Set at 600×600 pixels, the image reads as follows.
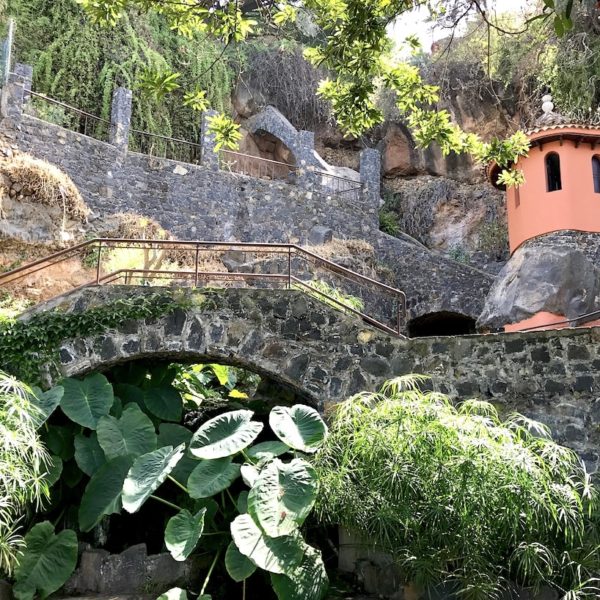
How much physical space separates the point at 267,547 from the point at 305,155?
1318 cm

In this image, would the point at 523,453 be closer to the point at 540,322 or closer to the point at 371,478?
the point at 371,478

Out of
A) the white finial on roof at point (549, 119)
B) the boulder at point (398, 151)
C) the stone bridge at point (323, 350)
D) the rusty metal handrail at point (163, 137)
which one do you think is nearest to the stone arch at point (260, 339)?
the stone bridge at point (323, 350)

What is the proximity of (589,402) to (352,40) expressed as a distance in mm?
4683

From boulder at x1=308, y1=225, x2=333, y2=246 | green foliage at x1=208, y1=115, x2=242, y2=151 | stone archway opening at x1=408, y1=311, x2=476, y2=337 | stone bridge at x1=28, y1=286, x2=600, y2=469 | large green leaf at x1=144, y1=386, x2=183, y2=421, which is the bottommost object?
large green leaf at x1=144, y1=386, x2=183, y2=421

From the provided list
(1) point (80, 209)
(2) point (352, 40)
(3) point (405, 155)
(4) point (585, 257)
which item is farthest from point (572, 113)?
(2) point (352, 40)

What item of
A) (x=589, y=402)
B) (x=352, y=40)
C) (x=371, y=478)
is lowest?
(x=371, y=478)

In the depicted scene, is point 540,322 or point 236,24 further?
point 540,322

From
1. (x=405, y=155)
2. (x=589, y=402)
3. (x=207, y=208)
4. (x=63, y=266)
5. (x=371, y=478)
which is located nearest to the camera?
(x=371, y=478)

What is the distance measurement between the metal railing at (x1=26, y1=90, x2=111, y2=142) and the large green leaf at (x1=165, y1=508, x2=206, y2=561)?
32.9 feet

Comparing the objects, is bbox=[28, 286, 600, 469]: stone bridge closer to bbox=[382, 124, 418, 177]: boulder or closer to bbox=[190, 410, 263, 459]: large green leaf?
bbox=[190, 410, 263, 459]: large green leaf

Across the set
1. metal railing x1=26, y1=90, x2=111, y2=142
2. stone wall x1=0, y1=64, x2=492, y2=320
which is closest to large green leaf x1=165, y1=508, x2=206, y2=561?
stone wall x1=0, y1=64, x2=492, y2=320

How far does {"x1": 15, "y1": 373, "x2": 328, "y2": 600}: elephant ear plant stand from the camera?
253 inches

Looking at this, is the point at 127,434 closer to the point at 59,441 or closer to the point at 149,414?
the point at 59,441

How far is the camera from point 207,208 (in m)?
16.0
